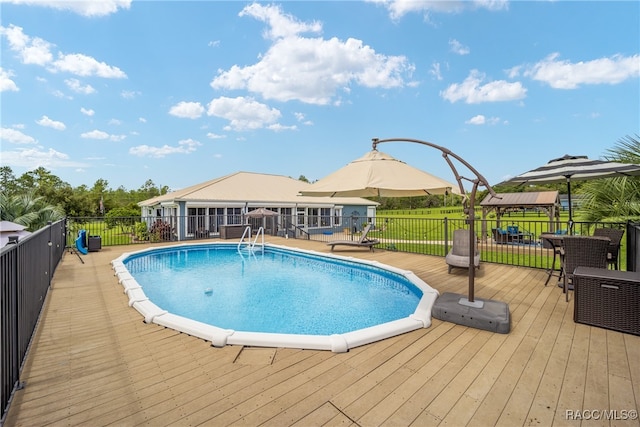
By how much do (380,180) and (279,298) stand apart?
3.56 meters

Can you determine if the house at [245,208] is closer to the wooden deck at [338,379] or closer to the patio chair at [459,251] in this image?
the patio chair at [459,251]

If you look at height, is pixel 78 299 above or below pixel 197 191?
below

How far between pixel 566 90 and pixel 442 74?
7117 mm

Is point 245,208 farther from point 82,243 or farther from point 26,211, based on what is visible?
point 26,211

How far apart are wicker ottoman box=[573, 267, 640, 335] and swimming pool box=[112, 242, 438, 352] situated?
180cm

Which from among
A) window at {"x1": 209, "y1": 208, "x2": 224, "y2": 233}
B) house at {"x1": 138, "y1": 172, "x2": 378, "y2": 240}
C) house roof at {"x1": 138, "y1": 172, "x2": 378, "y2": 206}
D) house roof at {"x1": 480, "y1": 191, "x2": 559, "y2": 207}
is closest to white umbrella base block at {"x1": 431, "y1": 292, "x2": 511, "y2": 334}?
house at {"x1": 138, "y1": 172, "x2": 378, "y2": 240}

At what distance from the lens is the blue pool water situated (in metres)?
4.84

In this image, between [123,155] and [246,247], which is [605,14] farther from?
[123,155]

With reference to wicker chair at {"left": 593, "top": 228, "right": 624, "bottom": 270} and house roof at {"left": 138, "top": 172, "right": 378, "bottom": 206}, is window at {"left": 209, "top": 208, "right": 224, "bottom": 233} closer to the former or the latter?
house roof at {"left": 138, "top": 172, "right": 378, "bottom": 206}

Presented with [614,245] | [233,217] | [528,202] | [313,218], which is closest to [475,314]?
[614,245]

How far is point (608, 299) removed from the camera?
337 centimetres

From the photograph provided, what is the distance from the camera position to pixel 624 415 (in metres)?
1.99

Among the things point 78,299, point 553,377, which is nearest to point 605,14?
point 553,377

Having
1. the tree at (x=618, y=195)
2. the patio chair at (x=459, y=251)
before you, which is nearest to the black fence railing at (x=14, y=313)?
the patio chair at (x=459, y=251)
